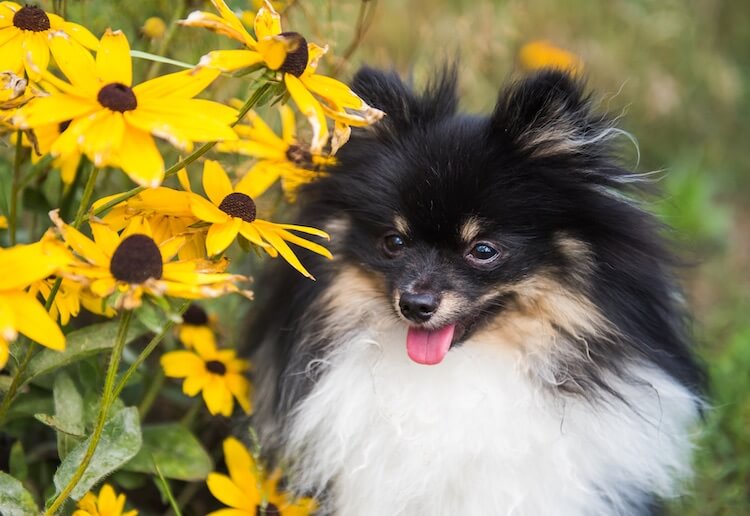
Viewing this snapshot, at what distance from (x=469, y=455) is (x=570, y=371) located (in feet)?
1.16

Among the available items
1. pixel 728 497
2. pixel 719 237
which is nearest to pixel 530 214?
pixel 728 497

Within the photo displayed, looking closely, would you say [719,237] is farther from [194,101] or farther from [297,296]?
[194,101]

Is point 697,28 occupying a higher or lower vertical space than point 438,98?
lower

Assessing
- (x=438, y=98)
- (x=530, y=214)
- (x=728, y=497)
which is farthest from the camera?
(x=728, y=497)

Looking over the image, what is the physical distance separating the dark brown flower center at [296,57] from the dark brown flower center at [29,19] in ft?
1.79

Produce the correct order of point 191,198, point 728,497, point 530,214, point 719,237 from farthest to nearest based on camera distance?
point 719,237
point 728,497
point 530,214
point 191,198

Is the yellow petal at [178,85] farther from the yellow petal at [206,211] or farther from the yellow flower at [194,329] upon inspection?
the yellow flower at [194,329]

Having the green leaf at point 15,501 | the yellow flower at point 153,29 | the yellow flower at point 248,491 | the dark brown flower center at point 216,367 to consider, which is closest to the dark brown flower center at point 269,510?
the yellow flower at point 248,491

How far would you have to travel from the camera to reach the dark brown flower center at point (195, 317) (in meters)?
2.60

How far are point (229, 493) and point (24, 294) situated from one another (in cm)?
103

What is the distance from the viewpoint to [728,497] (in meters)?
3.21

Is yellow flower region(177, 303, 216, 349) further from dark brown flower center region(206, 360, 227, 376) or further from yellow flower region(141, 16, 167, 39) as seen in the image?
yellow flower region(141, 16, 167, 39)

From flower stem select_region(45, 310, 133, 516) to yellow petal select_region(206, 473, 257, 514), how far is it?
556 millimetres

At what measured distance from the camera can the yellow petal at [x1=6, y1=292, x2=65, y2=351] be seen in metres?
1.56
